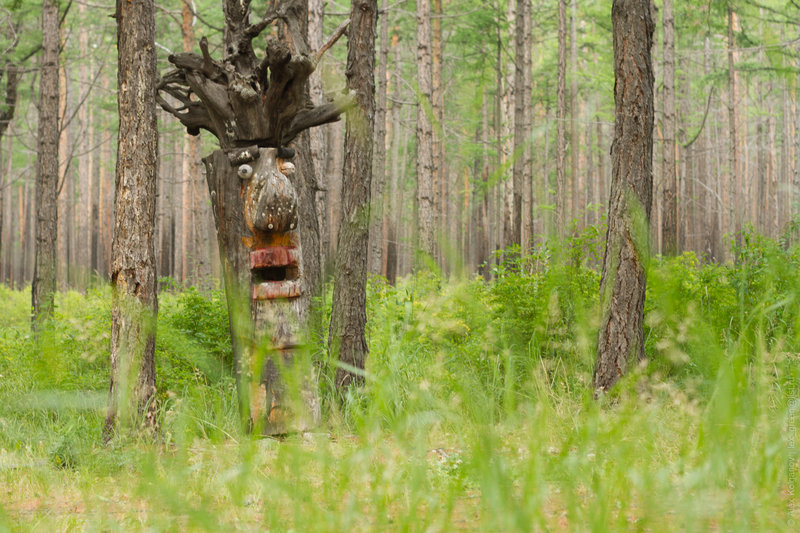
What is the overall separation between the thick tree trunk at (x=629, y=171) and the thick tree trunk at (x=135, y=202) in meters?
3.77

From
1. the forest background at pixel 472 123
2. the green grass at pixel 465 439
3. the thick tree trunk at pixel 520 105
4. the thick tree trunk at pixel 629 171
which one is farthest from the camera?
the thick tree trunk at pixel 520 105

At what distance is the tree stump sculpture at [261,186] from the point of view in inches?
205

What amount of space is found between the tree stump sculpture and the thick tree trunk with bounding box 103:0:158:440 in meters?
0.41

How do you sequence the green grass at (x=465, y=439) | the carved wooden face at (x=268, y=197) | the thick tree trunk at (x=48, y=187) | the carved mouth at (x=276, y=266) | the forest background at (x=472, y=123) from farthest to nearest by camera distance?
the forest background at (x=472, y=123) < the thick tree trunk at (x=48, y=187) < the carved mouth at (x=276, y=266) < the carved wooden face at (x=268, y=197) < the green grass at (x=465, y=439)

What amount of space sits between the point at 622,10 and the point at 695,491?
17.7 feet

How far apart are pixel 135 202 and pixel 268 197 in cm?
102

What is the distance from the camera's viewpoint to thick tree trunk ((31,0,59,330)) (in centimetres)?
951

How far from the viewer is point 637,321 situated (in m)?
6.20

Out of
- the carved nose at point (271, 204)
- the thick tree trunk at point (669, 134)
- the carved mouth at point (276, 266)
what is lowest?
the carved mouth at point (276, 266)

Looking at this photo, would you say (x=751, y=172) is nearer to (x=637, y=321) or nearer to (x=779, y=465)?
(x=637, y=321)

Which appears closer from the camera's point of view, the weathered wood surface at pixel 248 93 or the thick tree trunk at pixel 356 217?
the weathered wood surface at pixel 248 93

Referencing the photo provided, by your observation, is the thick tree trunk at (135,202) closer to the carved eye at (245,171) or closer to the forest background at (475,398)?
the forest background at (475,398)

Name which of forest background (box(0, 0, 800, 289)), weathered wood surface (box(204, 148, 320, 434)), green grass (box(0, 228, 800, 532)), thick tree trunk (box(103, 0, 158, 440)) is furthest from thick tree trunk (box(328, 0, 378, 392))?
thick tree trunk (box(103, 0, 158, 440))

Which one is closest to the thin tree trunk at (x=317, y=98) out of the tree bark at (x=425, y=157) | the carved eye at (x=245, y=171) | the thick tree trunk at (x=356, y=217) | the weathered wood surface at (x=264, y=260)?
the thick tree trunk at (x=356, y=217)
